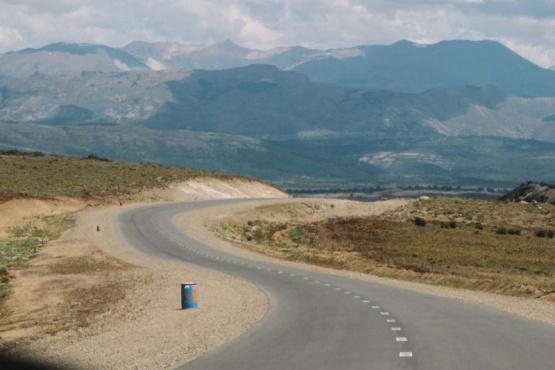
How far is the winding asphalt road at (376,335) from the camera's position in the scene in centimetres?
2252

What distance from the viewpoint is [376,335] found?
26594mm

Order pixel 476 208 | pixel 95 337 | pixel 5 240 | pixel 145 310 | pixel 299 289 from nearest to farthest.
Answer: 1. pixel 95 337
2. pixel 145 310
3. pixel 299 289
4. pixel 5 240
5. pixel 476 208

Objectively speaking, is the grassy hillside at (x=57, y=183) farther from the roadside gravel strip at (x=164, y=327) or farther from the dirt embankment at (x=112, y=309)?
the roadside gravel strip at (x=164, y=327)

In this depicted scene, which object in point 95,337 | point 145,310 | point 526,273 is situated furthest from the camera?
point 526,273

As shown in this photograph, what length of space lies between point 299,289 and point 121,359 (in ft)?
56.6

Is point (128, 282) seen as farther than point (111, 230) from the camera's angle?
No

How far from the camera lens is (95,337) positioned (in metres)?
28.9

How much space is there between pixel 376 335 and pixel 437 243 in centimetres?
5136

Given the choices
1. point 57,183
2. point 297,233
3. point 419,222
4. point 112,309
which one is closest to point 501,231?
point 419,222

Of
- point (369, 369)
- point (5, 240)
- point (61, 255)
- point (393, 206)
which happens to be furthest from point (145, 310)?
point (393, 206)

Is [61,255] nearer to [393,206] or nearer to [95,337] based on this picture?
[95,337]

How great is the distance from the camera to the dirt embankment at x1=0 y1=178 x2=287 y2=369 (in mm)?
25938

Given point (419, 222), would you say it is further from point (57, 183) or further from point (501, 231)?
point (57, 183)

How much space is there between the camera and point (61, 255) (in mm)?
60250
